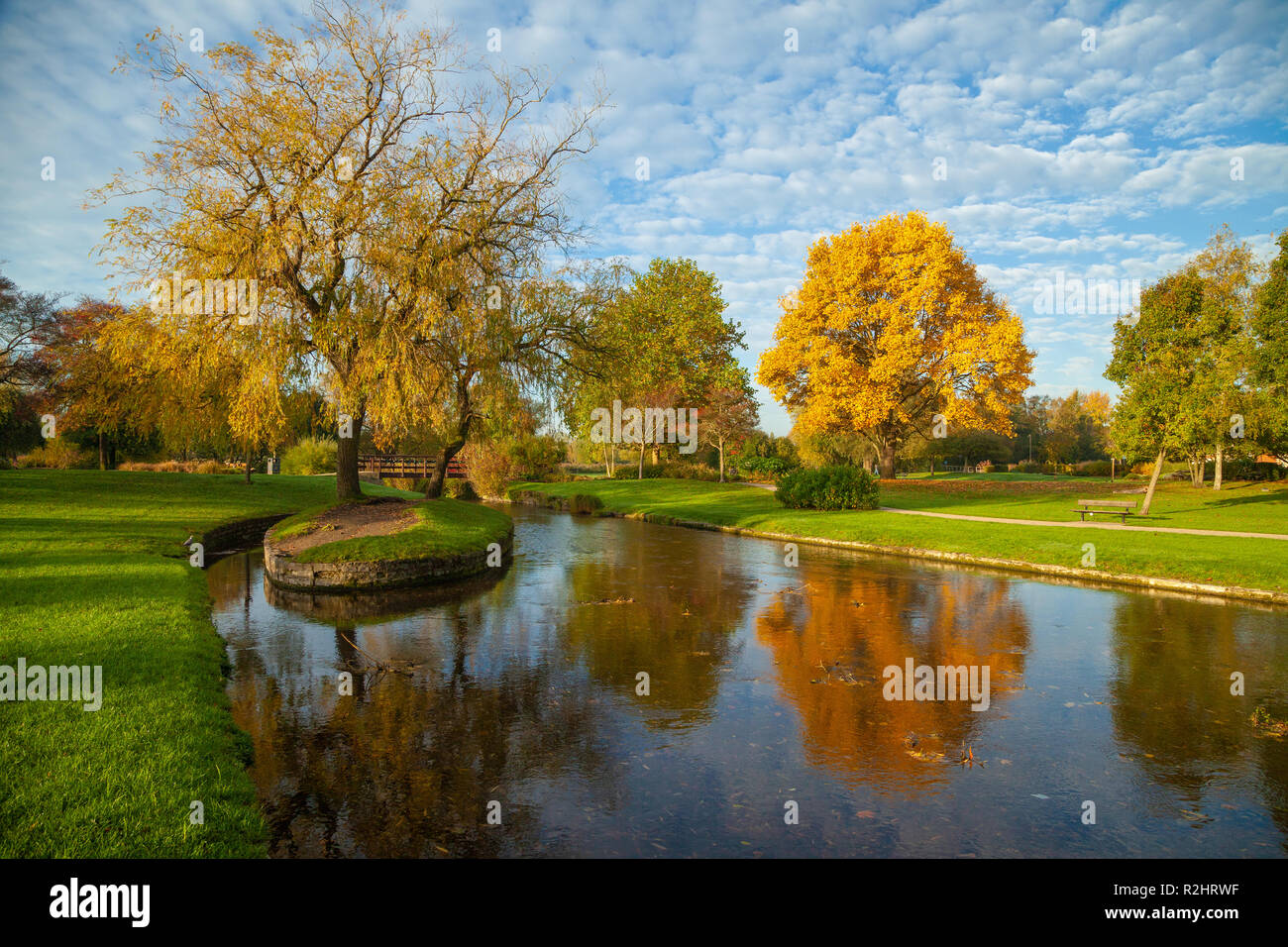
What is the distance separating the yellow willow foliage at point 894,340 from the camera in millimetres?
33531

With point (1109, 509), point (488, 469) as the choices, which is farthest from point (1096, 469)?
point (488, 469)

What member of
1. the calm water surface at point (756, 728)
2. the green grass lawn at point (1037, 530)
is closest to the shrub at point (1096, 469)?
the green grass lawn at point (1037, 530)

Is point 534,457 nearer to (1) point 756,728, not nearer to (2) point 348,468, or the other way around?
(2) point 348,468

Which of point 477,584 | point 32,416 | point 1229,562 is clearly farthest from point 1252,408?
point 32,416

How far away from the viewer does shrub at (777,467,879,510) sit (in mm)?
28578

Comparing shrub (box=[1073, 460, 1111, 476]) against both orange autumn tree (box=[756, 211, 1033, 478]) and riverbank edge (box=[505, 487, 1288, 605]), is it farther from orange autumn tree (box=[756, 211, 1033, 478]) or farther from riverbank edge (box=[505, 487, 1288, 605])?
riverbank edge (box=[505, 487, 1288, 605])

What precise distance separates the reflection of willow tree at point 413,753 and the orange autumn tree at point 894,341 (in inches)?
1161

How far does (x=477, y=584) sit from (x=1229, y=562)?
53.2 feet

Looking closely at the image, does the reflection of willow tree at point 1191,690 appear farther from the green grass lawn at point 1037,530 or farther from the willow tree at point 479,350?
the willow tree at point 479,350

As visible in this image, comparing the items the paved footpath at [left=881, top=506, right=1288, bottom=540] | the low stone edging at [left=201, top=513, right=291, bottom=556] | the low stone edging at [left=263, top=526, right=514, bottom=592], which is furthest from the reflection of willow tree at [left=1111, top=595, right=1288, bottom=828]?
the low stone edging at [left=201, top=513, right=291, bottom=556]

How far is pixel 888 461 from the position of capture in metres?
38.6

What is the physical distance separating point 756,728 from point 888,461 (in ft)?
112

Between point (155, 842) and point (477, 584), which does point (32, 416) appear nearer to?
point (477, 584)

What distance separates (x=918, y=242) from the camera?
114 feet
